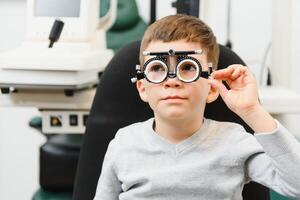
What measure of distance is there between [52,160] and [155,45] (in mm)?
797

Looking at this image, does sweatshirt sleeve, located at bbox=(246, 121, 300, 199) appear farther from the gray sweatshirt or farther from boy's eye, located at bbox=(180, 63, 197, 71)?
boy's eye, located at bbox=(180, 63, 197, 71)

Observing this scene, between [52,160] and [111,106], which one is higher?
[111,106]

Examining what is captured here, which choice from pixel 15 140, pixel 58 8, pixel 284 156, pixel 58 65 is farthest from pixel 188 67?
pixel 15 140

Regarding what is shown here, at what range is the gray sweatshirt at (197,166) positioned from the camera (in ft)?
3.11

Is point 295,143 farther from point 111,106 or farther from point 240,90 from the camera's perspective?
point 111,106

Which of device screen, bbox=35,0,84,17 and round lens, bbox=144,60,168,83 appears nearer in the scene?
round lens, bbox=144,60,168,83

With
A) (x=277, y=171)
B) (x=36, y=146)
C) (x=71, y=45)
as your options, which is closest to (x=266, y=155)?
(x=277, y=171)

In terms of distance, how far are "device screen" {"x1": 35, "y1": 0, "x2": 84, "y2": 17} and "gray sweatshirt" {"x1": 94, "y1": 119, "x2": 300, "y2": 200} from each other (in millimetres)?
670

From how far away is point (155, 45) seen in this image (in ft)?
3.18

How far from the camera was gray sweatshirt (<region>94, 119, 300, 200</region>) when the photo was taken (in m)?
0.95

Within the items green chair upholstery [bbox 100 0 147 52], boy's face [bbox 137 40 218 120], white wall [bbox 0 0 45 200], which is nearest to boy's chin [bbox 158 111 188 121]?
boy's face [bbox 137 40 218 120]

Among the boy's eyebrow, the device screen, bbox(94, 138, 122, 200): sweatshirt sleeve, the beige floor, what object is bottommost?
the beige floor

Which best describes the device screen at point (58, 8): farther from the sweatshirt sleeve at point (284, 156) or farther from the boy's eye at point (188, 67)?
the sweatshirt sleeve at point (284, 156)

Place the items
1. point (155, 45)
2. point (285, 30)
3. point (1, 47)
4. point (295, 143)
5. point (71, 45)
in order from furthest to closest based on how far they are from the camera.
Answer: point (1, 47) < point (285, 30) < point (71, 45) < point (155, 45) < point (295, 143)
